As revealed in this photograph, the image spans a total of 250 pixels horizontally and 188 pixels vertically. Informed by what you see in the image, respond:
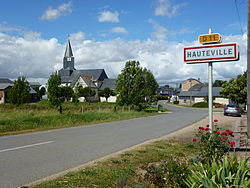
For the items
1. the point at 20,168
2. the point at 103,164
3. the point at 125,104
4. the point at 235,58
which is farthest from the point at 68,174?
the point at 125,104

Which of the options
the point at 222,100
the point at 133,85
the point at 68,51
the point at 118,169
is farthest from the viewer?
the point at 68,51

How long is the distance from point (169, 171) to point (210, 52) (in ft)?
12.6

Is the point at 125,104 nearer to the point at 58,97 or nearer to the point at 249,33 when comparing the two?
the point at 58,97

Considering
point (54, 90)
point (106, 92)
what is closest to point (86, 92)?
point (106, 92)

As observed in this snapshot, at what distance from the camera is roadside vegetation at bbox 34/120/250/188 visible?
367 cm

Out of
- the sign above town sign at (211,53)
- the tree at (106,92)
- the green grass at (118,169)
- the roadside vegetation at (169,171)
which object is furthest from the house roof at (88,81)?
the roadside vegetation at (169,171)

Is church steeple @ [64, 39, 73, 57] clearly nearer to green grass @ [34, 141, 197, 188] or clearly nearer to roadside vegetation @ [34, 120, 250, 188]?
green grass @ [34, 141, 197, 188]

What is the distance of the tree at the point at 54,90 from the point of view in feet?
109

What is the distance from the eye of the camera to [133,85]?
125ft

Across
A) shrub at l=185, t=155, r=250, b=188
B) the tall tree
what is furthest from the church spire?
shrub at l=185, t=155, r=250, b=188

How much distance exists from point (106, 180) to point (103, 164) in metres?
1.32

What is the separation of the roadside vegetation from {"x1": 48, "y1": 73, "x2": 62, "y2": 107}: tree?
87.8 feet

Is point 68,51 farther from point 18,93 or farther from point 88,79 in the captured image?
point 18,93

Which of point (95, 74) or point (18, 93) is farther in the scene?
point (95, 74)
